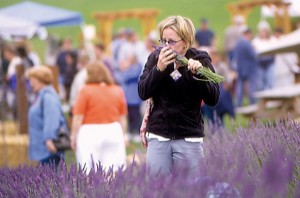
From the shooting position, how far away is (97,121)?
37.8 feet

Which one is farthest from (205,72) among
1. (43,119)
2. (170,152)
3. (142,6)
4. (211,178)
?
(142,6)

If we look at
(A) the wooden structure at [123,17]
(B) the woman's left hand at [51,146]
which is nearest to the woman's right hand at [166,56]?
(B) the woman's left hand at [51,146]

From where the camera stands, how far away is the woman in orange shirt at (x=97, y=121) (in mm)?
11391

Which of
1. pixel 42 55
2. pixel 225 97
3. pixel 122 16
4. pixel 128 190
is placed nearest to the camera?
pixel 128 190

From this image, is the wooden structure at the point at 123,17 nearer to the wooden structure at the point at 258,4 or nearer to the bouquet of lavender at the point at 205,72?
the wooden structure at the point at 258,4

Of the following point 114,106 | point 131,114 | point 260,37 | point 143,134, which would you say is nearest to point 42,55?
point 260,37

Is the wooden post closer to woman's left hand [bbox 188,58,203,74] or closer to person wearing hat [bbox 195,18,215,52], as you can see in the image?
person wearing hat [bbox 195,18,215,52]

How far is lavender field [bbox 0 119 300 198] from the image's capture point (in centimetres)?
430

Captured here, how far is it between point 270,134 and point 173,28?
1.14m

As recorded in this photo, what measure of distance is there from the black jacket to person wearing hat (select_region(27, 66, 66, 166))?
15.0 feet

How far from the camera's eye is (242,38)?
23438mm

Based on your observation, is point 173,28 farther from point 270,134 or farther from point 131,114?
point 131,114

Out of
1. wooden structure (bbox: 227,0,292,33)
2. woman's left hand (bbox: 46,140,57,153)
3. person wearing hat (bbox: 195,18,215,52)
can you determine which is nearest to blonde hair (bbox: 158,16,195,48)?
woman's left hand (bbox: 46,140,57,153)

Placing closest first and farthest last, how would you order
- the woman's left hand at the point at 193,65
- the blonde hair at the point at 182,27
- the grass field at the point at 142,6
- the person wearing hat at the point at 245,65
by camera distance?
the woman's left hand at the point at 193,65
the blonde hair at the point at 182,27
the person wearing hat at the point at 245,65
the grass field at the point at 142,6
